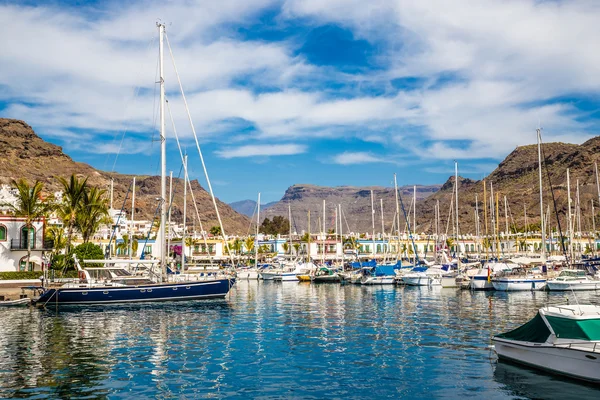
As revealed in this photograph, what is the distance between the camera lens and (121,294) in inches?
1656

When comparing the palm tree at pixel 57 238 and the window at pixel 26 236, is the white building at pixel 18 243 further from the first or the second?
the palm tree at pixel 57 238

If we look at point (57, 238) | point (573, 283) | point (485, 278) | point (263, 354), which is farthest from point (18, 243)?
point (573, 283)

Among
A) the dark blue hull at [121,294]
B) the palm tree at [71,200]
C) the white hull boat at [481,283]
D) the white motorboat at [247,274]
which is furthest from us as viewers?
the white motorboat at [247,274]

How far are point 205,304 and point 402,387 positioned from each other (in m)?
28.1

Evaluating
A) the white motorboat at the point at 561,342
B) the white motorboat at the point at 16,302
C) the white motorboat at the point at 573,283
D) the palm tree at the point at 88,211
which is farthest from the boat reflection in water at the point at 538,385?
the palm tree at the point at 88,211

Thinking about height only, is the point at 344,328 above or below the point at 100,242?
below

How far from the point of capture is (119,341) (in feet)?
89.4

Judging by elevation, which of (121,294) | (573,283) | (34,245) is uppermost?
(34,245)

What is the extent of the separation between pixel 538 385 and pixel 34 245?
5495 cm

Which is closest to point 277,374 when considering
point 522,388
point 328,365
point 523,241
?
point 328,365

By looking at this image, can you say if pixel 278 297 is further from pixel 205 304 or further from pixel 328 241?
pixel 328 241

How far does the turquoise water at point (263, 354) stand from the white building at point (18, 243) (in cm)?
1897

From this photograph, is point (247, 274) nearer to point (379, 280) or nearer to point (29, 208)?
point (379, 280)

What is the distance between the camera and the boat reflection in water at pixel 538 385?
55.1 feet
